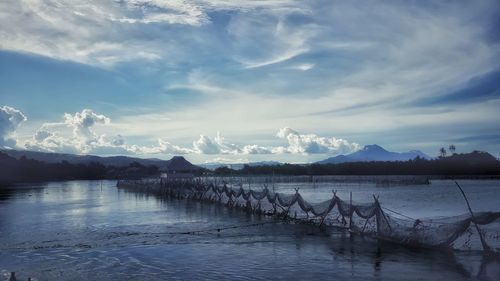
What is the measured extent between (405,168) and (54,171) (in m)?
124

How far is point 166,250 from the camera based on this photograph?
1794 centimetres

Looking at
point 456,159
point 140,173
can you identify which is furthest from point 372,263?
point 456,159

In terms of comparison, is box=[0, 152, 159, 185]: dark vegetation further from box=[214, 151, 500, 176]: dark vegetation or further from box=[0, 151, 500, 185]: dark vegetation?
box=[214, 151, 500, 176]: dark vegetation

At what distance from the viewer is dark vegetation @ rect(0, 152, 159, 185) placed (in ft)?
469

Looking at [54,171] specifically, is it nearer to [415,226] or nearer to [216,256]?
[216,256]

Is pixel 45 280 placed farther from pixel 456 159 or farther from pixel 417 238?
pixel 456 159

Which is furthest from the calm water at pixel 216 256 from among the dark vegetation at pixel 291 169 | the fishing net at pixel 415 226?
the dark vegetation at pixel 291 169

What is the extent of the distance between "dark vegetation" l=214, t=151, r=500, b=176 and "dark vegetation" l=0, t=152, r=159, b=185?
96.3ft

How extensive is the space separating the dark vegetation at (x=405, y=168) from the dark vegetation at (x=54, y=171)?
96.3 ft

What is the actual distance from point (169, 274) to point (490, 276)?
8.85 m

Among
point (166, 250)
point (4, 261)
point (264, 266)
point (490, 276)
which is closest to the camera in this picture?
point (490, 276)

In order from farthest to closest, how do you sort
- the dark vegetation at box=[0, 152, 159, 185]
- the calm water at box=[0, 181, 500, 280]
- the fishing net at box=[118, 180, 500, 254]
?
1. the dark vegetation at box=[0, 152, 159, 185]
2. the fishing net at box=[118, 180, 500, 254]
3. the calm water at box=[0, 181, 500, 280]

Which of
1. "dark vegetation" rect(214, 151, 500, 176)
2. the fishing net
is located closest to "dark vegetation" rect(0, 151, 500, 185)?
"dark vegetation" rect(214, 151, 500, 176)

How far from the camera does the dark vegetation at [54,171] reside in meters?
143
